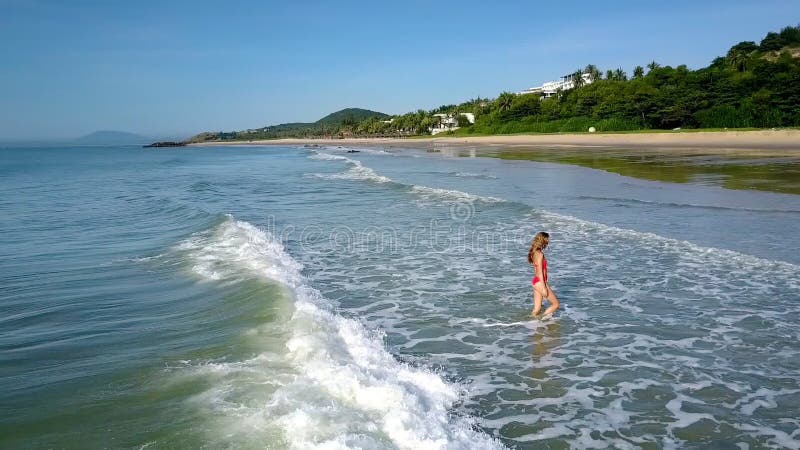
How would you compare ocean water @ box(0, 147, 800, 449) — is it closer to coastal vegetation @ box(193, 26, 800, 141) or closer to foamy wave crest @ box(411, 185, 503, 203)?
foamy wave crest @ box(411, 185, 503, 203)

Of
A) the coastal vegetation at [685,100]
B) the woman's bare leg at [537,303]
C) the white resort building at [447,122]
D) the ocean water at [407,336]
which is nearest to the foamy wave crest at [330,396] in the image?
the ocean water at [407,336]

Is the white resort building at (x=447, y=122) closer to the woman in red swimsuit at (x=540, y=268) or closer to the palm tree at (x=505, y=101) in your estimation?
the palm tree at (x=505, y=101)

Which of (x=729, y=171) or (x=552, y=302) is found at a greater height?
(x=729, y=171)

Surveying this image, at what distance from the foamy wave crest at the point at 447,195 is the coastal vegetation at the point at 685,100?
4408 centimetres

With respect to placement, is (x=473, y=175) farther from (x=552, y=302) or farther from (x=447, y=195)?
(x=552, y=302)

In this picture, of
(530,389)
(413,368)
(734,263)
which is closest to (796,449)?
(530,389)

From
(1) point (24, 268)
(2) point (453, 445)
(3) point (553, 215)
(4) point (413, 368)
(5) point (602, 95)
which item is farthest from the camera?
(5) point (602, 95)

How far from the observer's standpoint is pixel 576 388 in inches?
237

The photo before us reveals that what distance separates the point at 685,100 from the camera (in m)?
65.6

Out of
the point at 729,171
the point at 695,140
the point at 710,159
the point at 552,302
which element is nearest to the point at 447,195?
the point at 729,171

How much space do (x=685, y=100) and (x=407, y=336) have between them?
2703 inches

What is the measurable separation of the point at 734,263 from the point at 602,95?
7806 centimetres

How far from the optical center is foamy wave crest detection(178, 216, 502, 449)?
4820 millimetres

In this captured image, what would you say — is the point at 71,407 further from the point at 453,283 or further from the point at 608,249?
the point at 608,249
